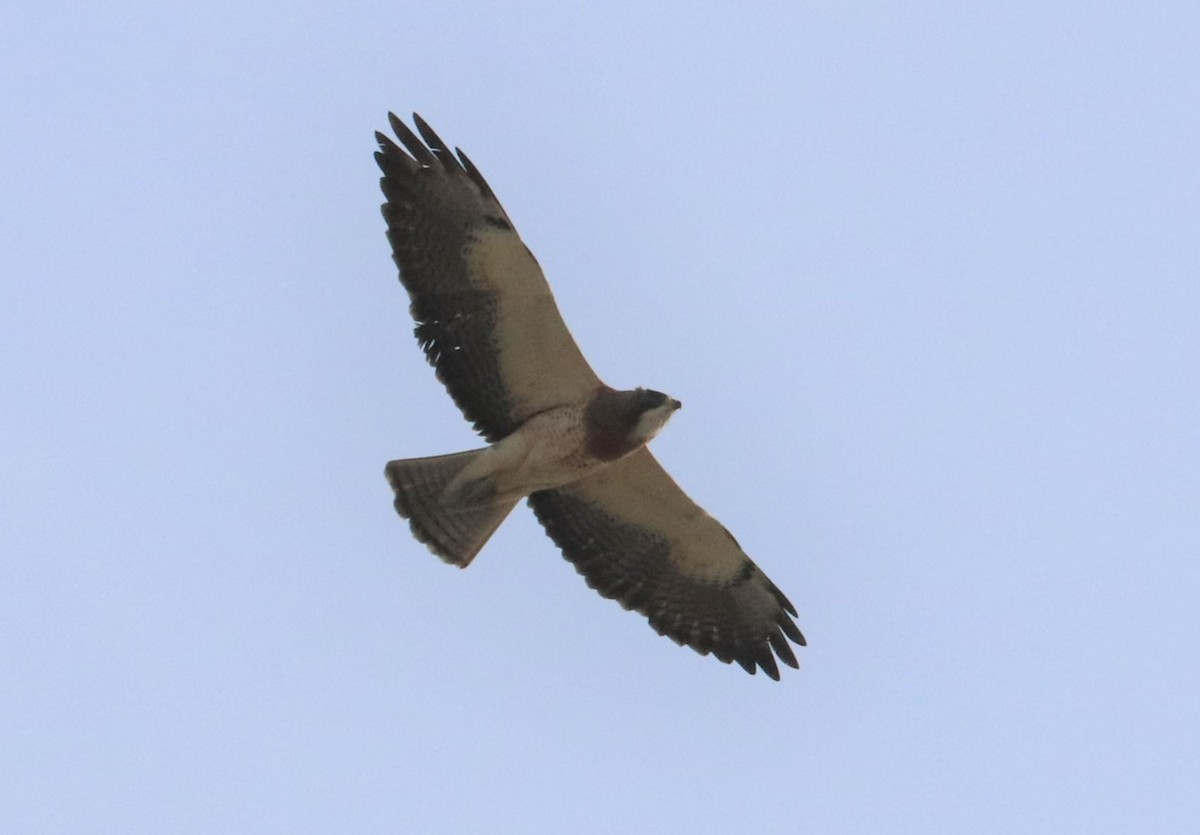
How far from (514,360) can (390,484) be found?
129 cm

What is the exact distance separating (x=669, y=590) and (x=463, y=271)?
2949 millimetres

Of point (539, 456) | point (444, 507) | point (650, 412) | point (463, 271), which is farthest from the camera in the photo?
point (444, 507)

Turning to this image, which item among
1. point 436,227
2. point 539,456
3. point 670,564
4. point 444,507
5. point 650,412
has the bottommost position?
point 444,507

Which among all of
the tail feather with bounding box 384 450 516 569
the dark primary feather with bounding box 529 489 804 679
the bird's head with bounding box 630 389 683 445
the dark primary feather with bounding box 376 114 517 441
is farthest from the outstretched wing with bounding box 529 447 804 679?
the dark primary feather with bounding box 376 114 517 441

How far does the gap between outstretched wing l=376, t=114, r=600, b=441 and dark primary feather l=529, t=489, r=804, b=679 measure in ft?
4.07

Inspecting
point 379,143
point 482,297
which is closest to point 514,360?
point 482,297

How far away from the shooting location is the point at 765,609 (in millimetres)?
16469

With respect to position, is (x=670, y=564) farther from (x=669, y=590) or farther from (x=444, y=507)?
(x=444, y=507)

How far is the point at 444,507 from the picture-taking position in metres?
15.8

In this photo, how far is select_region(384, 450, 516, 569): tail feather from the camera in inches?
616

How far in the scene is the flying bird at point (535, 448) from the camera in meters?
15.2

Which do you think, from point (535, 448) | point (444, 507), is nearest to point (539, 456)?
point (535, 448)

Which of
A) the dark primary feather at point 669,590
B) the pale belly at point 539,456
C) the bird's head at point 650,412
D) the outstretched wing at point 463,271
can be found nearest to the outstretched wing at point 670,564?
the dark primary feather at point 669,590

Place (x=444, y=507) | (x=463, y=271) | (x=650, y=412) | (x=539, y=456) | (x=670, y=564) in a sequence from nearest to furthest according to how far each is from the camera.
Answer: (x=650, y=412), (x=463, y=271), (x=539, y=456), (x=444, y=507), (x=670, y=564)
